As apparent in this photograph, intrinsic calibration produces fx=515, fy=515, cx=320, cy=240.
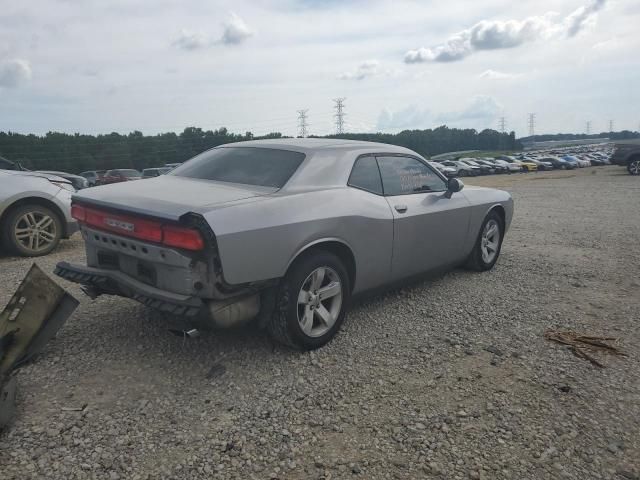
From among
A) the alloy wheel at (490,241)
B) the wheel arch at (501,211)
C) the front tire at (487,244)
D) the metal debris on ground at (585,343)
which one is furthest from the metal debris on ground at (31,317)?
the wheel arch at (501,211)

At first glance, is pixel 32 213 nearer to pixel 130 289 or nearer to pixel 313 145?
A: pixel 130 289

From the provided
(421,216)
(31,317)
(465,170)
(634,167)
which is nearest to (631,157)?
(634,167)

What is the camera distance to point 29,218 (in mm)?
6301

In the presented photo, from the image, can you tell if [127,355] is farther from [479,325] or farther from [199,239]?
[479,325]

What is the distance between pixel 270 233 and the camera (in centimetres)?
315

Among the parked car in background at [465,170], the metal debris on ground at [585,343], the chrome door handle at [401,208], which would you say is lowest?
the metal debris on ground at [585,343]

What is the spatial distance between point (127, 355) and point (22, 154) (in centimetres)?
3958

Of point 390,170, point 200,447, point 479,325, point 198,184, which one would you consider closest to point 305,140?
point 390,170

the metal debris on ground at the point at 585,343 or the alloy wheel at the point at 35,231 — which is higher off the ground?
the alloy wheel at the point at 35,231

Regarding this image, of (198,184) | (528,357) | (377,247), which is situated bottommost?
(528,357)

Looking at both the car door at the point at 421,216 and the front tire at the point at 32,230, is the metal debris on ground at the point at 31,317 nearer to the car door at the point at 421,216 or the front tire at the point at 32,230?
the car door at the point at 421,216

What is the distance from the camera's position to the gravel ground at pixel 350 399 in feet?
7.91

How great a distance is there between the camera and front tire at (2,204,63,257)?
20.2 ft

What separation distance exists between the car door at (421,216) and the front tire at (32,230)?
446 cm
